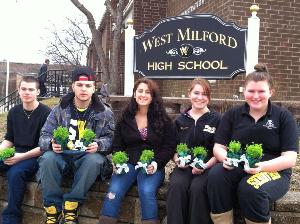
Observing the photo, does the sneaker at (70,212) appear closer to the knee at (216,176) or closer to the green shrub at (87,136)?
the green shrub at (87,136)

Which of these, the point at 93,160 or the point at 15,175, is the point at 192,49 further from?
the point at 15,175

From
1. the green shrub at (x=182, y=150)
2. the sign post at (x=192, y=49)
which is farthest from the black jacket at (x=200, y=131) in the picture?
the sign post at (x=192, y=49)

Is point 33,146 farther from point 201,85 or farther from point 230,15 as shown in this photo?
point 230,15

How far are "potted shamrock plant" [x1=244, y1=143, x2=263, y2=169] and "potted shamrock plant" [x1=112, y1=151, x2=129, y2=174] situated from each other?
105cm

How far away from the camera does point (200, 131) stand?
362cm

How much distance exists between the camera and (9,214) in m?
3.99

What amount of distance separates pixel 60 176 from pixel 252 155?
1710 millimetres

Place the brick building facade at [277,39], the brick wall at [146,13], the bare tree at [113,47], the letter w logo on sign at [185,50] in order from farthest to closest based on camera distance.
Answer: the brick wall at [146,13] < the bare tree at [113,47] < the brick building facade at [277,39] < the letter w logo on sign at [185,50]

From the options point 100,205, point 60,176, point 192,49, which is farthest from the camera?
point 192,49

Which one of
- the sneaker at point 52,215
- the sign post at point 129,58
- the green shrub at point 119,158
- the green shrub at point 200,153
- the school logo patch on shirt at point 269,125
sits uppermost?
the sign post at point 129,58

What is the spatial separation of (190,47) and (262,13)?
100 inches

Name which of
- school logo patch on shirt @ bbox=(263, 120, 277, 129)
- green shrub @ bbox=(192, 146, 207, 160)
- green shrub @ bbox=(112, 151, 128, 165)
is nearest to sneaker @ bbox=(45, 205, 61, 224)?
green shrub @ bbox=(112, 151, 128, 165)

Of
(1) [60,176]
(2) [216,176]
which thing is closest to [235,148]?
(2) [216,176]

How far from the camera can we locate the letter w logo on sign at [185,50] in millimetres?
5566
